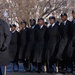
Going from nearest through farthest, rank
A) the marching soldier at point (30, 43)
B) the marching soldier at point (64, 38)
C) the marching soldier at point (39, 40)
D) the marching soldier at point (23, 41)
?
1. the marching soldier at point (64, 38)
2. the marching soldier at point (39, 40)
3. the marching soldier at point (30, 43)
4. the marching soldier at point (23, 41)

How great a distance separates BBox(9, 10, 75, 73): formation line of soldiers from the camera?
10.6 meters

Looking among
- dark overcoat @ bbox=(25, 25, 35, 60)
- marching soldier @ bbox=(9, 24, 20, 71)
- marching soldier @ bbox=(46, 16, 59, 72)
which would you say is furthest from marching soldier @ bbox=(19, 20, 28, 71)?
marching soldier @ bbox=(46, 16, 59, 72)

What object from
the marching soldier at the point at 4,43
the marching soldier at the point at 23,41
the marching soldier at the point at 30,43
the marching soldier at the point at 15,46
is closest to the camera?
the marching soldier at the point at 4,43

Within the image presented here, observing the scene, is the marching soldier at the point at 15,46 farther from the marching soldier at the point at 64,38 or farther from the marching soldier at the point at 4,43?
the marching soldier at the point at 4,43

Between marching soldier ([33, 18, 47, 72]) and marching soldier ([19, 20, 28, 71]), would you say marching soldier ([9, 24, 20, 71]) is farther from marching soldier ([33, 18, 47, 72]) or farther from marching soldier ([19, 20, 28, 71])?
marching soldier ([33, 18, 47, 72])

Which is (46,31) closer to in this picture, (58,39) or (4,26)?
(58,39)

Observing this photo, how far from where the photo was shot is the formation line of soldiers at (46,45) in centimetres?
1058

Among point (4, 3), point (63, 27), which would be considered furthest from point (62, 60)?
point (4, 3)

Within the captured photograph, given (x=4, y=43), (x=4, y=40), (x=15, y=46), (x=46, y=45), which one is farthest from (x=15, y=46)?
(x=4, y=43)

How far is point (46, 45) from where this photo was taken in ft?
37.0

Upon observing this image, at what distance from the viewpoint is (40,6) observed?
33.1 metres

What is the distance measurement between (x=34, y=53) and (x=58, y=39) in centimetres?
111

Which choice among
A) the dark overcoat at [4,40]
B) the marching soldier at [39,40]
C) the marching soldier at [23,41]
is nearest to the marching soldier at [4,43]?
the dark overcoat at [4,40]

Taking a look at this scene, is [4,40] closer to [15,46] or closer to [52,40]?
[52,40]
